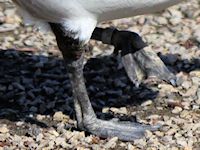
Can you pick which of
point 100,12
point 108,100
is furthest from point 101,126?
point 100,12

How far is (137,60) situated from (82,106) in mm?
494

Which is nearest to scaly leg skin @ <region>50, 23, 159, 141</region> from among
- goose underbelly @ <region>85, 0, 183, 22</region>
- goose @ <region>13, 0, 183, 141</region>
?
goose @ <region>13, 0, 183, 141</region>

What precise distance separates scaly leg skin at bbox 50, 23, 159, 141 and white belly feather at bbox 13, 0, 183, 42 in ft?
0.33

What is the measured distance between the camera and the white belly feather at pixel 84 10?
357 centimetres

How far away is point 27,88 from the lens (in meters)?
4.52

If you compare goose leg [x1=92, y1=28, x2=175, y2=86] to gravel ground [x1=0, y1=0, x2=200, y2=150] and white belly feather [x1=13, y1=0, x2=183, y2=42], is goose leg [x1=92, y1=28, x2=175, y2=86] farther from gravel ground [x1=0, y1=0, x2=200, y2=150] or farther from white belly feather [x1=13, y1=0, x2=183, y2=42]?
white belly feather [x1=13, y1=0, x2=183, y2=42]

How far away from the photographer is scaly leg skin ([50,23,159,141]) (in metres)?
3.86

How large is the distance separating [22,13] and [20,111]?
642 mm

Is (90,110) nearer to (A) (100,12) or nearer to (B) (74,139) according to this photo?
(B) (74,139)

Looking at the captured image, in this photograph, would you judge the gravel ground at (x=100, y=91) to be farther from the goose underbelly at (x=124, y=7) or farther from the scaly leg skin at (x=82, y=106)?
the goose underbelly at (x=124, y=7)

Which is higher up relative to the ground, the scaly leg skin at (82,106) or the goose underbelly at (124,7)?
the goose underbelly at (124,7)

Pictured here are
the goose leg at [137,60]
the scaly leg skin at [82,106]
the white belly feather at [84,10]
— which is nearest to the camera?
the white belly feather at [84,10]

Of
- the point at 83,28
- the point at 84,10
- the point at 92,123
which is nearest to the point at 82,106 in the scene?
the point at 92,123

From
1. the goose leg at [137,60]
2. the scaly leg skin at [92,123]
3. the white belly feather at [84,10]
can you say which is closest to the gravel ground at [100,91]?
the scaly leg skin at [92,123]
